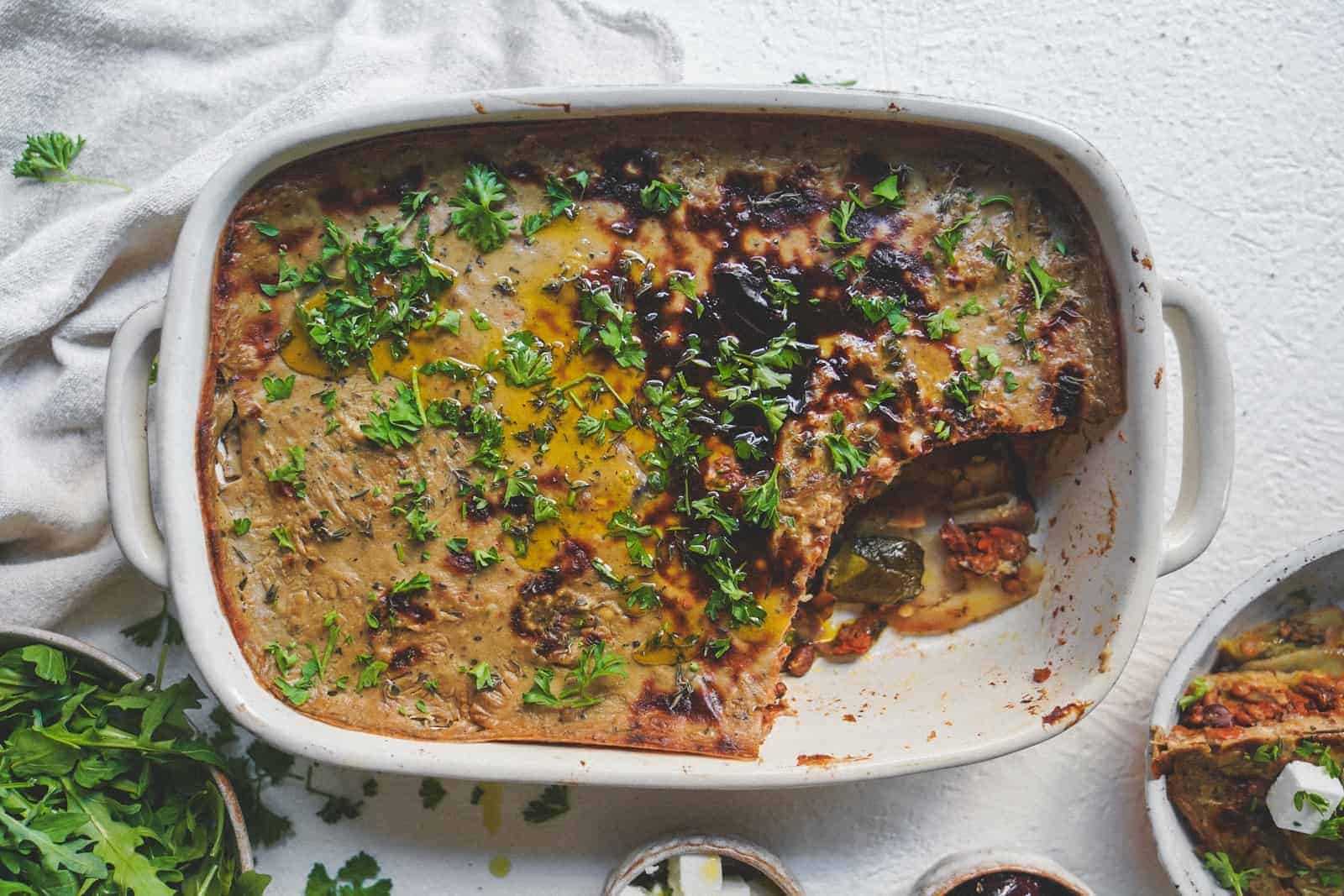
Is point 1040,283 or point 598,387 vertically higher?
point 1040,283

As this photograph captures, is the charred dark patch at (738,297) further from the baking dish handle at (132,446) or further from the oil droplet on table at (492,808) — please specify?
the oil droplet on table at (492,808)

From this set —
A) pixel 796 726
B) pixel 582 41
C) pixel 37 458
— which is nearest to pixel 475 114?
pixel 582 41

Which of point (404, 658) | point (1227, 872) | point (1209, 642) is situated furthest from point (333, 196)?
point (1227, 872)

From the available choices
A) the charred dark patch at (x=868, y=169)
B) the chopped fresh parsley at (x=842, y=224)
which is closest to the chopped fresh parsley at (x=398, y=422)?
the chopped fresh parsley at (x=842, y=224)

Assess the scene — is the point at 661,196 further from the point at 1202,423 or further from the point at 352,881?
the point at 352,881

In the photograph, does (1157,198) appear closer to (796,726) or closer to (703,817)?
(796,726)

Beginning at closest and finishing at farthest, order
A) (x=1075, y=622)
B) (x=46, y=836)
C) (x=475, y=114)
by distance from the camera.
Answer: (x=475, y=114) < (x=46, y=836) < (x=1075, y=622)
